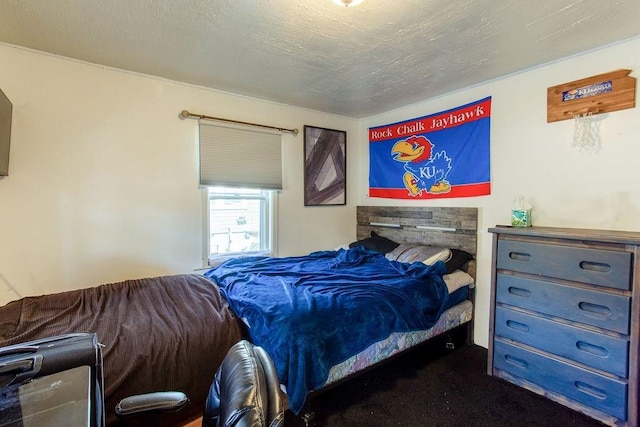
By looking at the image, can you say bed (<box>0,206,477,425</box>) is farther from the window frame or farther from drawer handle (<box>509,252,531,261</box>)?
drawer handle (<box>509,252,531,261</box>)

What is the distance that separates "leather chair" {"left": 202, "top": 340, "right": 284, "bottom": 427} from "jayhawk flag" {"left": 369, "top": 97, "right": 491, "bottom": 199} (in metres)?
2.51

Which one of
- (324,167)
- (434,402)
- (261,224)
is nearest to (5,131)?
(261,224)

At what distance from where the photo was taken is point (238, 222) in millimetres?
3209

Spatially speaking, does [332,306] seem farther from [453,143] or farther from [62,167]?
[62,167]

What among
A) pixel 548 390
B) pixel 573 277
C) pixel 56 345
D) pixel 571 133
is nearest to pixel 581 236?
pixel 573 277

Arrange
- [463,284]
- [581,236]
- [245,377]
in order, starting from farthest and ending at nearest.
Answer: [463,284] < [581,236] < [245,377]

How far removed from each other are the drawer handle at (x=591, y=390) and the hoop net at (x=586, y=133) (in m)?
1.49

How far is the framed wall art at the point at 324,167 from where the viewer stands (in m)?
3.56

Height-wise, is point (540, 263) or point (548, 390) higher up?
point (540, 263)

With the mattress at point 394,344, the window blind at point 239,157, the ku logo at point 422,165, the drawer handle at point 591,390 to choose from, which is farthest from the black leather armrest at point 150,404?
the ku logo at point 422,165

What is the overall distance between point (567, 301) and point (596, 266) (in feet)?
0.87

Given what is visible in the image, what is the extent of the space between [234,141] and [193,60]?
848 mm

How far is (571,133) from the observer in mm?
2221

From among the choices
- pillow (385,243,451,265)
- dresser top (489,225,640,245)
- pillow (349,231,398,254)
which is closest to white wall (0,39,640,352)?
dresser top (489,225,640,245)
